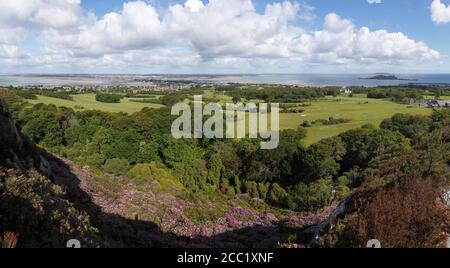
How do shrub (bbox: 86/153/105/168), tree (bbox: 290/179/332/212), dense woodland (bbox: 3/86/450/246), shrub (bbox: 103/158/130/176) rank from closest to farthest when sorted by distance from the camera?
dense woodland (bbox: 3/86/450/246) → tree (bbox: 290/179/332/212) → shrub (bbox: 103/158/130/176) → shrub (bbox: 86/153/105/168)

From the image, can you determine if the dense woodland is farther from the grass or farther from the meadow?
the meadow

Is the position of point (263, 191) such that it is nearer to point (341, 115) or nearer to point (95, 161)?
point (95, 161)

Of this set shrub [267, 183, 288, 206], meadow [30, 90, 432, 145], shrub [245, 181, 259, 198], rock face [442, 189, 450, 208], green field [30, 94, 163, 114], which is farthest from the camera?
green field [30, 94, 163, 114]

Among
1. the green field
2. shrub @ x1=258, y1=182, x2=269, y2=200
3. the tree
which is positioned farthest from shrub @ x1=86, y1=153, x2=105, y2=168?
the green field

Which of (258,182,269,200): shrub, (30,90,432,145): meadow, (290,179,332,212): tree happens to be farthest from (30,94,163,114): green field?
(290,179,332,212): tree

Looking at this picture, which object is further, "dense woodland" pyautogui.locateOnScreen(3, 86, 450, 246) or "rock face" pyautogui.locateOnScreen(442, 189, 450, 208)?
"rock face" pyautogui.locateOnScreen(442, 189, 450, 208)

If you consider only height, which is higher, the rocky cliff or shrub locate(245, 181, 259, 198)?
the rocky cliff

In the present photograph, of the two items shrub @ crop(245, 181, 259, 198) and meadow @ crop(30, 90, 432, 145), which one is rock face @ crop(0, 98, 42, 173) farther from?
meadow @ crop(30, 90, 432, 145)

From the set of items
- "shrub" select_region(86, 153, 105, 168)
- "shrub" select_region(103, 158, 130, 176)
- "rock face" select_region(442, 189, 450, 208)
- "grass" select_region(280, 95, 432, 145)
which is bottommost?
"shrub" select_region(86, 153, 105, 168)
